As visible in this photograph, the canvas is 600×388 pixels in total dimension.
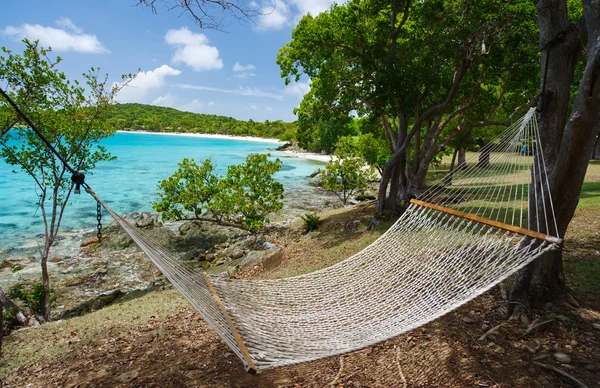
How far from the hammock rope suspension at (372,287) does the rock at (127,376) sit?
0.73 m

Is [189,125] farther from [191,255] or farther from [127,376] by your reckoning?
[127,376]

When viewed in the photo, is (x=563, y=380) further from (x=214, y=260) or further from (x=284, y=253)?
(x=214, y=260)

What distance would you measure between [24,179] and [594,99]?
27355 millimetres

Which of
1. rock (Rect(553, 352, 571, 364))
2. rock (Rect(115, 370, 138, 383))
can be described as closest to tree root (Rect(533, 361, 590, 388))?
rock (Rect(553, 352, 571, 364))

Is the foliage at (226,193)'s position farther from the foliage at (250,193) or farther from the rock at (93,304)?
the rock at (93,304)

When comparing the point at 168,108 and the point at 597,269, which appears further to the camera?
the point at 168,108

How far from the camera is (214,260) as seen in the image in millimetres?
7582

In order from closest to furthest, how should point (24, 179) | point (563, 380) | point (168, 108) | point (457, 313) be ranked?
point (563, 380) → point (457, 313) → point (24, 179) → point (168, 108)

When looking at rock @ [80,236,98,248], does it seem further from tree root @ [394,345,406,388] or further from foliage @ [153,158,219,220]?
tree root @ [394,345,406,388]

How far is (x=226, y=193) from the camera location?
7801 millimetres

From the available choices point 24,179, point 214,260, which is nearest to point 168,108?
point 24,179

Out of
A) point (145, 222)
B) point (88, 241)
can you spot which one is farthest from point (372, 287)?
point (145, 222)

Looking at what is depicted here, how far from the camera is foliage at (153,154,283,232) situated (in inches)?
298

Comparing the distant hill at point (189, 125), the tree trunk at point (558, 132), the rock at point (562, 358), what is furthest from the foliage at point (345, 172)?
the distant hill at point (189, 125)
